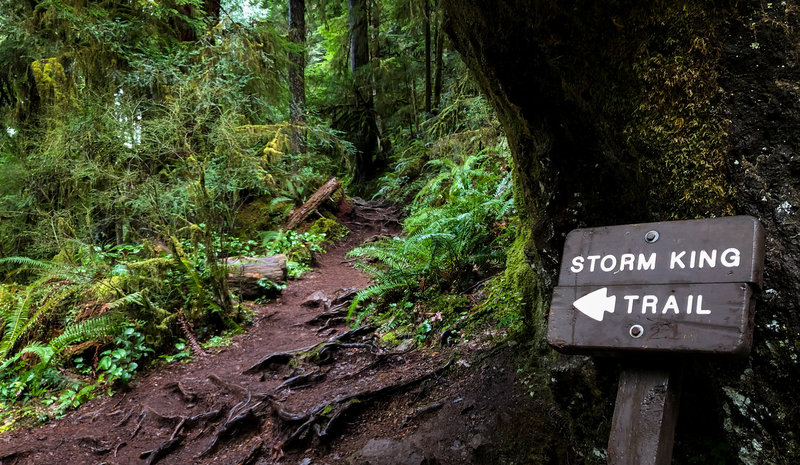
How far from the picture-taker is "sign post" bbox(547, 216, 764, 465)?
4.50 ft

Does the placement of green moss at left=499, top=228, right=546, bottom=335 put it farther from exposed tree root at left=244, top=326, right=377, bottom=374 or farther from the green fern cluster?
exposed tree root at left=244, top=326, right=377, bottom=374

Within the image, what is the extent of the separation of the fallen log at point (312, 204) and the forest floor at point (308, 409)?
505 centimetres

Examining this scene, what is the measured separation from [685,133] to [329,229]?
1006 cm

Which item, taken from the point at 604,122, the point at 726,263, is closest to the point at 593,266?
the point at 726,263

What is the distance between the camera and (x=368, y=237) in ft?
38.4

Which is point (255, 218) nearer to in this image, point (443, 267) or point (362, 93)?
point (443, 267)

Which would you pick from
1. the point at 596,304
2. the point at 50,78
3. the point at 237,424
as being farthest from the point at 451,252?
the point at 50,78

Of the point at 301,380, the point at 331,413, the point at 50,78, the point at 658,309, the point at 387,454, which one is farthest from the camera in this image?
the point at 50,78

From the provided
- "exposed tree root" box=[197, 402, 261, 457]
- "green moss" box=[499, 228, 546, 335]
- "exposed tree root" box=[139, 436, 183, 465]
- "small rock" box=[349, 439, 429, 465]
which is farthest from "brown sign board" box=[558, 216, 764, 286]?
"exposed tree root" box=[139, 436, 183, 465]

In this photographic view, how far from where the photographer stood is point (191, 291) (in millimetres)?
6660

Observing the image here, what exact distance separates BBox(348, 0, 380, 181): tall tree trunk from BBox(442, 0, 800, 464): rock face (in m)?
13.9

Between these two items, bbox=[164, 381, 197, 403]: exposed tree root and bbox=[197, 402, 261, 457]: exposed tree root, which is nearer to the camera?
bbox=[197, 402, 261, 457]: exposed tree root

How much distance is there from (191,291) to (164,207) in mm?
1291

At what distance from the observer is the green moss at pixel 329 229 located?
11.4 meters
